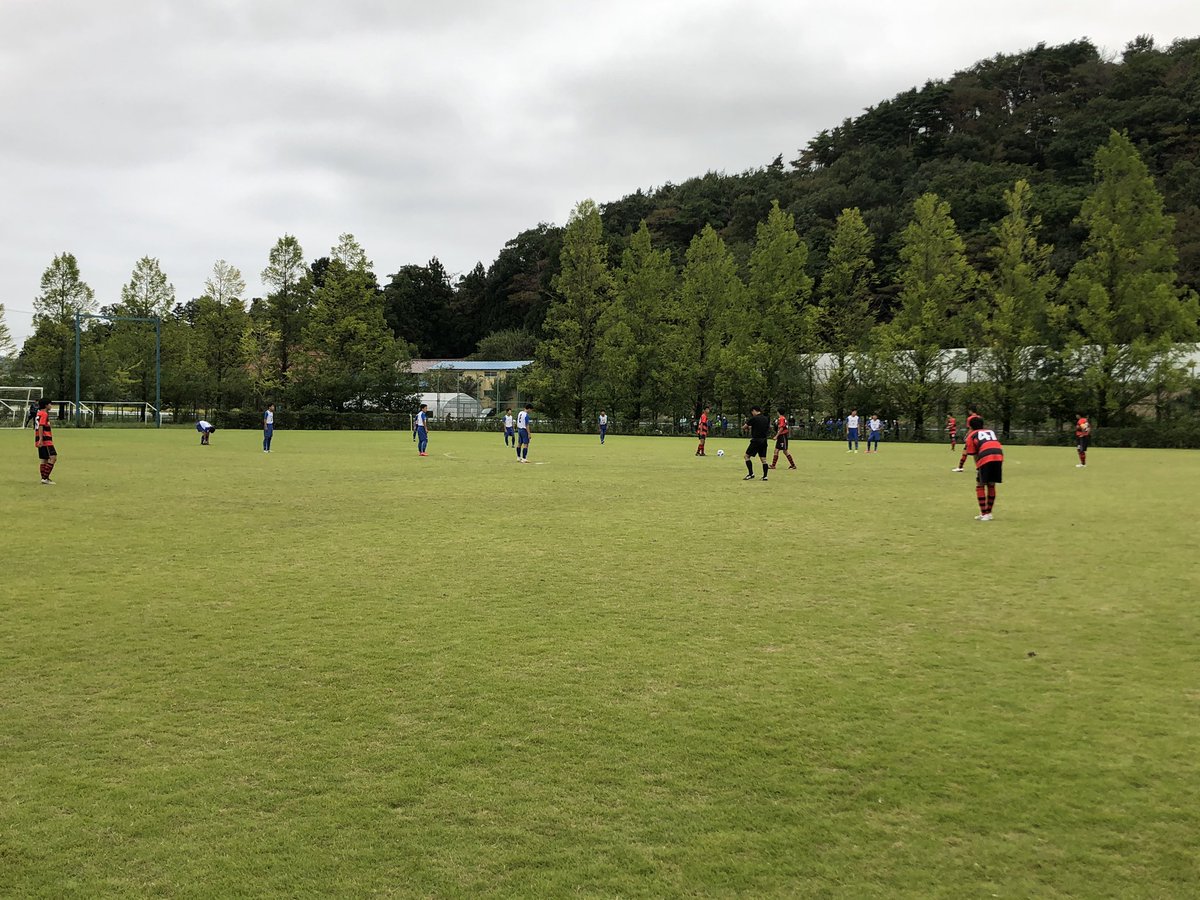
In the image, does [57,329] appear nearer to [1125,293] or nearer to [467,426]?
[467,426]

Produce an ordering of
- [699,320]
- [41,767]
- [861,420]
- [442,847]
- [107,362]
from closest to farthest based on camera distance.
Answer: [442,847] → [41,767] → [861,420] → [699,320] → [107,362]

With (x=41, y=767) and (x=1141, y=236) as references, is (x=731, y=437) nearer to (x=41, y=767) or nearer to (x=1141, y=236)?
(x=1141, y=236)

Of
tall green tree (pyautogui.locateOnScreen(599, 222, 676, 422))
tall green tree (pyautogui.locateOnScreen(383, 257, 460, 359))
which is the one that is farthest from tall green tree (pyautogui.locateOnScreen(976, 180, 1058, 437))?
tall green tree (pyautogui.locateOnScreen(383, 257, 460, 359))

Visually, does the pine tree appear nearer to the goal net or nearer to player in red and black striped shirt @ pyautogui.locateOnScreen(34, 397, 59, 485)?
the goal net

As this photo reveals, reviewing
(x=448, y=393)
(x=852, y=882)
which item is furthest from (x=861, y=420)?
(x=852, y=882)

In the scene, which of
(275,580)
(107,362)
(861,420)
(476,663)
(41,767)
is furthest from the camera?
(107,362)

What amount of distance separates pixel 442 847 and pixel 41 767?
220 centimetres

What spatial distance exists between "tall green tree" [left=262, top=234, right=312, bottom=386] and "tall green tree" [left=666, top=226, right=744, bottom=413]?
26747 millimetres

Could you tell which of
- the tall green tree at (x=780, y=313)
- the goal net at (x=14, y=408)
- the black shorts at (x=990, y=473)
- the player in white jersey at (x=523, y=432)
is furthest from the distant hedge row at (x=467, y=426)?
the black shorts at (x=990, y=473)

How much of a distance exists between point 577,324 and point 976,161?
124 ft

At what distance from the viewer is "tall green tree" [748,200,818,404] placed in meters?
54.6

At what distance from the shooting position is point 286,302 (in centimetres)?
6375

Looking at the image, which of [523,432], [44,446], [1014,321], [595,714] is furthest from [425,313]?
[595,714]

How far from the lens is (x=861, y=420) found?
170 feet
